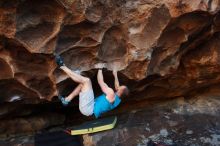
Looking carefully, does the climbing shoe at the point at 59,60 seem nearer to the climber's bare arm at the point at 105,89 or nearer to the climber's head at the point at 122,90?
the climber's bare arm at the point at 105,89

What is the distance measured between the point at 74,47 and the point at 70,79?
0.50m

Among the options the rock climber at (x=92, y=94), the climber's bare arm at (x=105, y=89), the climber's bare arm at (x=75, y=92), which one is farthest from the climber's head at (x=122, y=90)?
the climber's bare arm at (x=75, y=92)

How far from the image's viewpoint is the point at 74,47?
5219 millimetres

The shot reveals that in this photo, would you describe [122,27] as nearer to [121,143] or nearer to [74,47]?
[74,47]

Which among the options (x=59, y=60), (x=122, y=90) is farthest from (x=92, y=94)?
(x=59, y=60)

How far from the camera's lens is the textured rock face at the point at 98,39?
486 cm

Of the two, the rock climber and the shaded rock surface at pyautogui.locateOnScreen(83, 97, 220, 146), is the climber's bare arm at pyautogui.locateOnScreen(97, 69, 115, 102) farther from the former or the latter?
the shaded rock surface at pyautogui.locateOnScreen(83, 97, 220, 146)

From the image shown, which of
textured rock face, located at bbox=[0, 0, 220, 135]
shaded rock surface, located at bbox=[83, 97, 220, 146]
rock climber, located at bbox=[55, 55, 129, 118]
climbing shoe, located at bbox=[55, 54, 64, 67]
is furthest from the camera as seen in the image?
shaded rock surface, located at bbox=[83, 97, 220, 146]

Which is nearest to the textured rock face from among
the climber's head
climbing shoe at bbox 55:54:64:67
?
climbing shoe at bbox 55:54:64:67

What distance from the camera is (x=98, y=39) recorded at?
523 cm

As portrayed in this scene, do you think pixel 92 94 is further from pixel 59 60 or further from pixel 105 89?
pixel 59 60

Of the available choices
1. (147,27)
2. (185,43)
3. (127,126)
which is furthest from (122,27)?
(127,126)

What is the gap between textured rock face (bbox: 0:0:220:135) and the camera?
16.0 feet

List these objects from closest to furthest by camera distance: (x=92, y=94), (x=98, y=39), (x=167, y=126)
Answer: (x=98, y=39), (x=92, y=94), (x=167, y=126)
